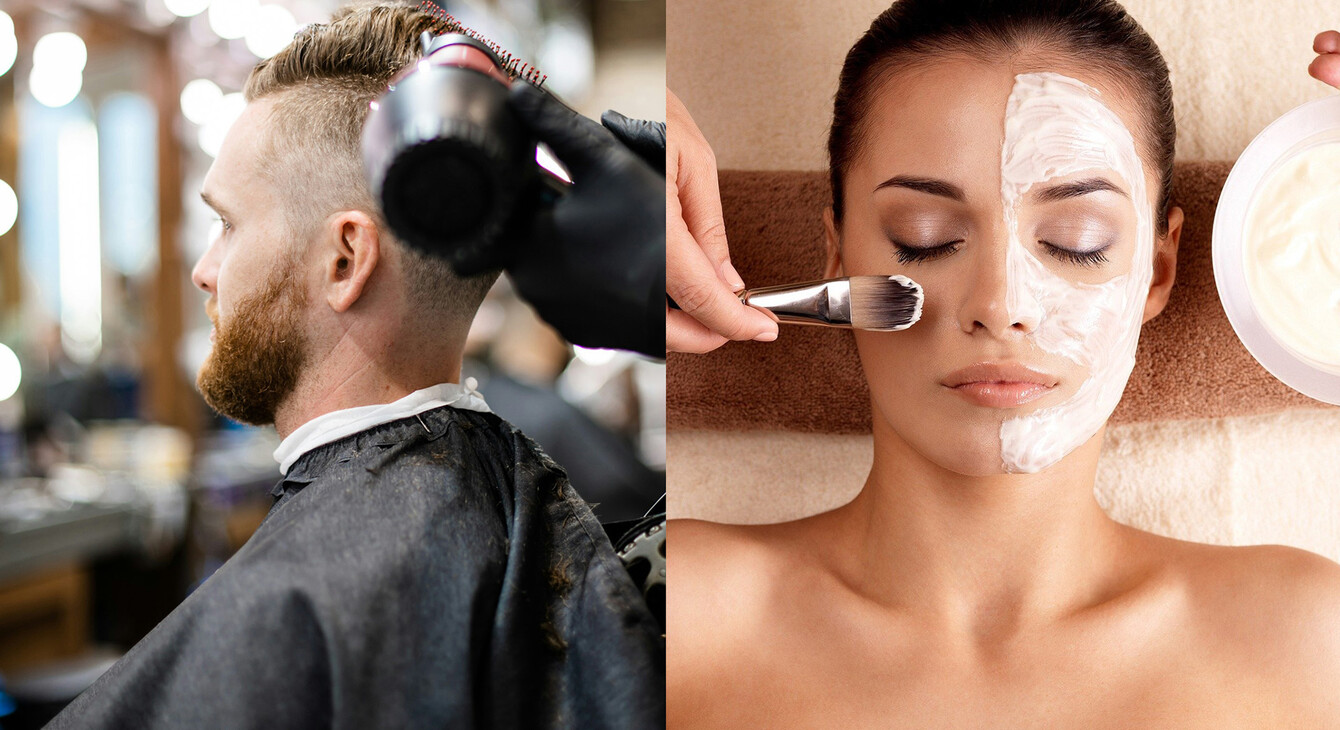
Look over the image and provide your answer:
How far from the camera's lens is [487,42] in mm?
566

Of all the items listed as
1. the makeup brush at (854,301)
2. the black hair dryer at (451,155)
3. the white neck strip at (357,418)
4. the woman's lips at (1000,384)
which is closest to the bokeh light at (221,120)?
the black hair dryer at (451,155)

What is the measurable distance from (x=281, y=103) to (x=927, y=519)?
731 millimetres

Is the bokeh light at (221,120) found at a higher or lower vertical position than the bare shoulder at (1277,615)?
higher

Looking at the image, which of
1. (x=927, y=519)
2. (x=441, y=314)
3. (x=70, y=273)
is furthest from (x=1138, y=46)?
(x=70, y=273)

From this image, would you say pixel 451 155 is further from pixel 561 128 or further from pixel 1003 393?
pixel 1003 393

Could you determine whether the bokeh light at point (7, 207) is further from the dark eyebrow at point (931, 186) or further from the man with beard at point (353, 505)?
the dark eyebrow at point (931, 186)

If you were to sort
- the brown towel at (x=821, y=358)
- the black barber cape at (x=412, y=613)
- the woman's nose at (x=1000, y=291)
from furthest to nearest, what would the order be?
the brown towel at (x=821, y=358)
the woman's nose at (x=1000, y=291)
the black barber cape at (x=412, y=613)

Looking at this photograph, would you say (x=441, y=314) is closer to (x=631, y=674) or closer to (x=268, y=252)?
(x=268, y=252)

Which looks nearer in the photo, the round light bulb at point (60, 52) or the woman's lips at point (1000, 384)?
the round light bulb at point (60, 52)

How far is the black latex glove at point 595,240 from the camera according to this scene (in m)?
0.56

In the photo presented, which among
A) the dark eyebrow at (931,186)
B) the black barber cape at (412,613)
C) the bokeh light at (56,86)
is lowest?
the black barber cape at (412,613)

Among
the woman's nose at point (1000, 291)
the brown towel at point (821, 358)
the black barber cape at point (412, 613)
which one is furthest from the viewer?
the brown towel at point (821, 358)

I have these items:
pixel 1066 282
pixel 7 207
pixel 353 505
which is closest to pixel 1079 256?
pixel 1066 282

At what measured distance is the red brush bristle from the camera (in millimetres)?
556
